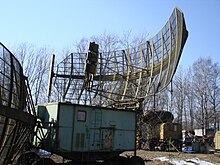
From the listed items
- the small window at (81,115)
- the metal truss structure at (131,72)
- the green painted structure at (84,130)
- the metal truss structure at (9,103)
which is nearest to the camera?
the metal truss structure at (9,103)

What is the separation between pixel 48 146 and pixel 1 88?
6272 millimetres

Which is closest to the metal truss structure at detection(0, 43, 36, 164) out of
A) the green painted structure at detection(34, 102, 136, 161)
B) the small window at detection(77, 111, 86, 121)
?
the green painted structure at detection(34, 102, 136, 161)

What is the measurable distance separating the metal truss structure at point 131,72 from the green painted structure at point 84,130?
2.20m

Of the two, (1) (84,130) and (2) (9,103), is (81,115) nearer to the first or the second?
(1) (84,130)

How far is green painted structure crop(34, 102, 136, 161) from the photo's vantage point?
500 inches

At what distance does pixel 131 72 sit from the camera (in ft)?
63.7

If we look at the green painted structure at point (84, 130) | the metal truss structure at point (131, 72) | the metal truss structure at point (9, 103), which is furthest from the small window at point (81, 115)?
the metal truss structure at point (9, 103)

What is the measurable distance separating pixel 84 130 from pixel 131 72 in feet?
23.2

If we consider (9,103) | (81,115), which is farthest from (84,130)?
(9,103)

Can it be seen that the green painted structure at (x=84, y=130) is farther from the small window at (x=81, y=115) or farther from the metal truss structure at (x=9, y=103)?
the metal truss structure at (x=9, y=103)

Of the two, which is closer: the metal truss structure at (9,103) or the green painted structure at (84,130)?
the metal truss structure at (9,103)

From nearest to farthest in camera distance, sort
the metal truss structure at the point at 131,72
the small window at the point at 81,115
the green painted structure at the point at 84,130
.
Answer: the green painted structure at the point at 84,130 < the small window at the point at 81,115 < the metal truss structure at the point at 131,72

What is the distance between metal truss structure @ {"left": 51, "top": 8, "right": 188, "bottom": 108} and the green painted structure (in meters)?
2.20

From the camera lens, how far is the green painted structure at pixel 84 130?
12695 millimetres
